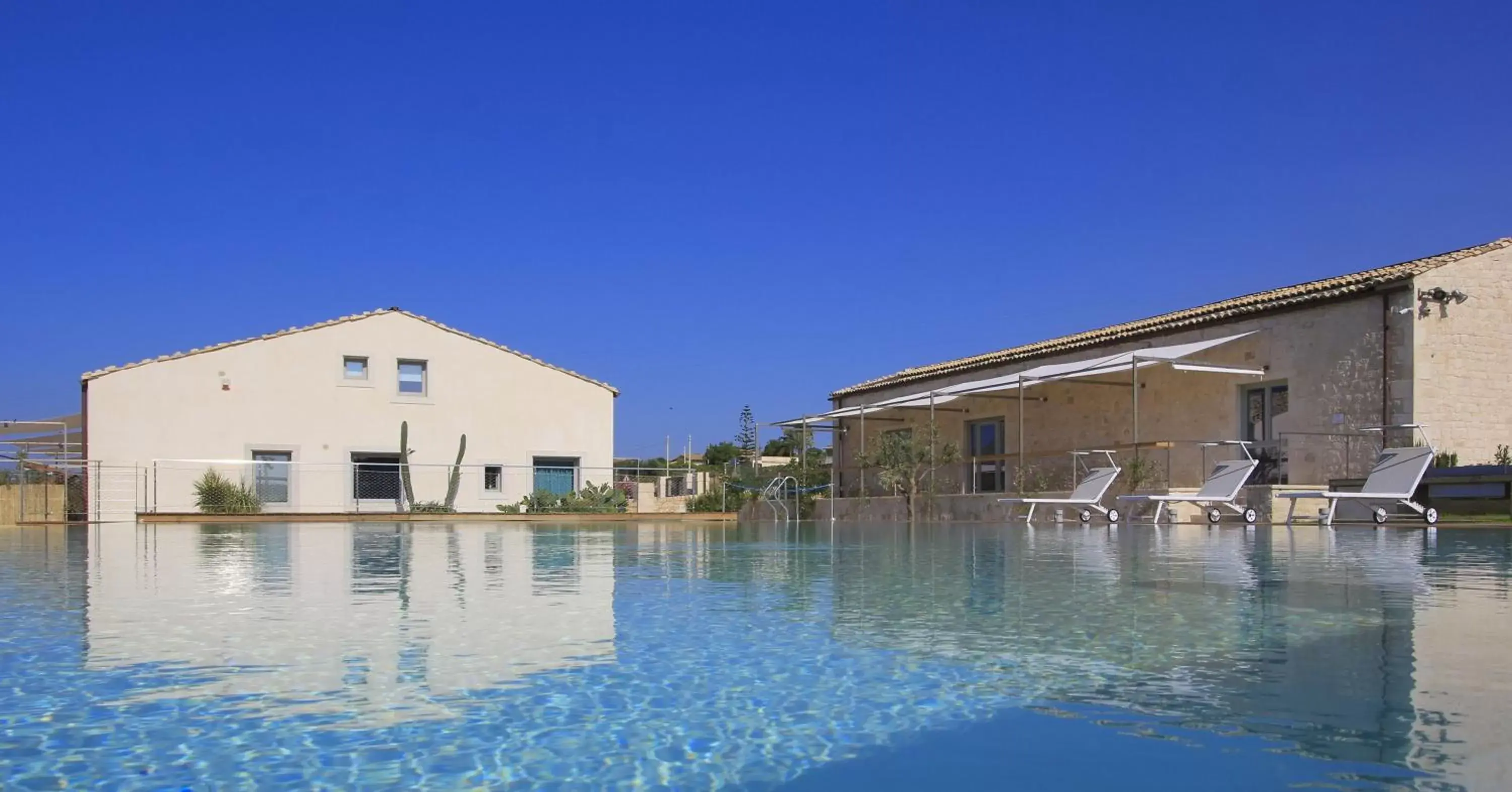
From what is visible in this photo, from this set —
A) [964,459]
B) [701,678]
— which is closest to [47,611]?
[701,678]

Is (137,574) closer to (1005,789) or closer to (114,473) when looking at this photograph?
(1005,789)

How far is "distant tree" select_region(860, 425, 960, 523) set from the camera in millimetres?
21453

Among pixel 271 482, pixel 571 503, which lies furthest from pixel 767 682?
pixel 271 482

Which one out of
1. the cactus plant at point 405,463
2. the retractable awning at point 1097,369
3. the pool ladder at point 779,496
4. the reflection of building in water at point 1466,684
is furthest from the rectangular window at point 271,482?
the reflection of building in water at point 1466,684

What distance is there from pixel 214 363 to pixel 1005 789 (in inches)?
1060

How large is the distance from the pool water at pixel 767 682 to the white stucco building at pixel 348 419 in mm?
19963

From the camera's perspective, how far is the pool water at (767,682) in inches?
91.9

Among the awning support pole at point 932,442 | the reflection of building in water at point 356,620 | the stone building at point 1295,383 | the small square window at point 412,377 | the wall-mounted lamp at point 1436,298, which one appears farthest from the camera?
the small square window at point 412,377

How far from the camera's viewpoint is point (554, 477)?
28.2 metres

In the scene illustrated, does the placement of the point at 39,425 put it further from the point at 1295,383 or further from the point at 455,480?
the point at 1295,383

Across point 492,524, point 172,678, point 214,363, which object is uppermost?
point 214,363

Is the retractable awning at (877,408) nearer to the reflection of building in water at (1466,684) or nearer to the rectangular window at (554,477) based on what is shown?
the rectangular window at (554,477)

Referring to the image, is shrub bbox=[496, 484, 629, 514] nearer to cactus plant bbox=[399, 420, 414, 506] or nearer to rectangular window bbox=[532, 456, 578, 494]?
rectangular window bbox=[532, 456, 578, 494]

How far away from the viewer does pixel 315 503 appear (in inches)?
999
